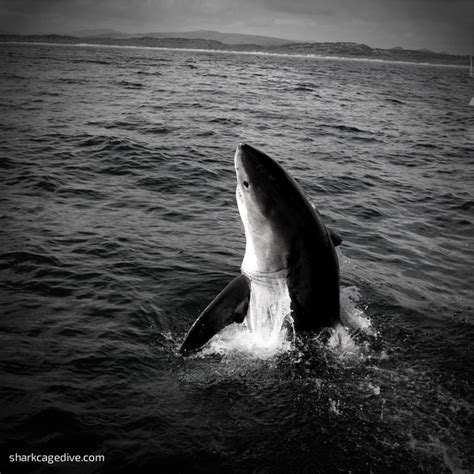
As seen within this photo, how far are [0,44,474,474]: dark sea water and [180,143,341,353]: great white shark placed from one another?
640 mm

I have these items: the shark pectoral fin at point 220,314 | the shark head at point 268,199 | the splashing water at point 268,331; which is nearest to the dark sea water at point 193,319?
the splashing water at point 268,331

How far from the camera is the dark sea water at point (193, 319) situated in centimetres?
426

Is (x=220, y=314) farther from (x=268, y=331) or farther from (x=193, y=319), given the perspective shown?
(x=193, y=319)

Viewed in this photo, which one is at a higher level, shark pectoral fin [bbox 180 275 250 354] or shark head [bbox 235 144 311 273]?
shark head [bbox 235 144 311 273]

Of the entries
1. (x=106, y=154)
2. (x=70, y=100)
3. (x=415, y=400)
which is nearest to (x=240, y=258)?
(x=415, y=400)

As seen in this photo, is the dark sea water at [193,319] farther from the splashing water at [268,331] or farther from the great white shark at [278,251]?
the great white shark at [278,251]

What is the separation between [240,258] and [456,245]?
5047 millimetres

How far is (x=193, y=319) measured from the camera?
638cm

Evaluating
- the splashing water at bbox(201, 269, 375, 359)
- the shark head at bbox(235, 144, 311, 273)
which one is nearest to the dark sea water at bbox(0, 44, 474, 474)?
the splashing water at bbox(201, 269, 375, 359)

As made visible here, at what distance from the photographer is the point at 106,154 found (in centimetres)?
1396

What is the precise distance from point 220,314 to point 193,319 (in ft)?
5.15

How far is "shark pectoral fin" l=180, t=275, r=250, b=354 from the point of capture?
4793 millimetres

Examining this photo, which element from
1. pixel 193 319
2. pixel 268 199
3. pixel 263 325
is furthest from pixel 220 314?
pixel 193 319

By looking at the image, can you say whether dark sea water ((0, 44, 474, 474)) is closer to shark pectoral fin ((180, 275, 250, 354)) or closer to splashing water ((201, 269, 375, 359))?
splashing water ((201, 269, 375, 359))
